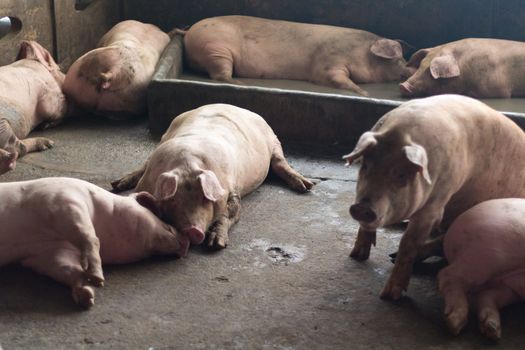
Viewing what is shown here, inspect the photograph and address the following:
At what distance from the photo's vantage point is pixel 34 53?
6824mm

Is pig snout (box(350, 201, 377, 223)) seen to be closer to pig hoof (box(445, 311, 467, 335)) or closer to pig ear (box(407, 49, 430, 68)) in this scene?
pig hoof (box(445, 311, 467, 335))

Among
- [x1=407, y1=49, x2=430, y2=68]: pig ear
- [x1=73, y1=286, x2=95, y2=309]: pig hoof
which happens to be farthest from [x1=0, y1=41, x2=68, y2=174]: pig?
[x1=407, y1=49, x2=430, y2=68]: pig ear

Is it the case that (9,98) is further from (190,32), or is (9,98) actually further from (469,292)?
(469,292)

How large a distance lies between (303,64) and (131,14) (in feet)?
7.14

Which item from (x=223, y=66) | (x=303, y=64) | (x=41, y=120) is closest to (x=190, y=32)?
(x=223, y=66)

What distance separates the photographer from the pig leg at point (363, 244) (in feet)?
14.7

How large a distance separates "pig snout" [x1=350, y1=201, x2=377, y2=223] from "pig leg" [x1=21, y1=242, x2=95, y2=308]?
52.2 inches

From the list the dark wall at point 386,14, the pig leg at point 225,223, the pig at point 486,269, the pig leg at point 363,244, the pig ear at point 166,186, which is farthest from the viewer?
the dark wall at point 386,14

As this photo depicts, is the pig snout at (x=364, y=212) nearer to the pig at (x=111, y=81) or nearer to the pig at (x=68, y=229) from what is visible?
the pig at (x=68, y=229)

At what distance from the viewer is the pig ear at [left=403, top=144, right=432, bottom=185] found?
142 inches

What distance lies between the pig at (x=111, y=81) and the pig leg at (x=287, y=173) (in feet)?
5.55

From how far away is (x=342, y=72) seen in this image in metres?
8.02

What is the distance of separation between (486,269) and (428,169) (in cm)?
55

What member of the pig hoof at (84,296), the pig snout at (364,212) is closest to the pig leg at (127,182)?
the pig hoof at (84,296)
